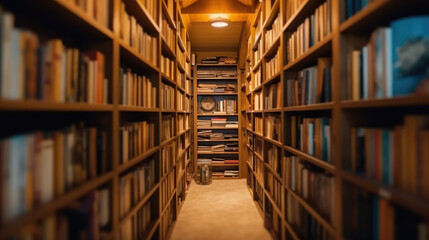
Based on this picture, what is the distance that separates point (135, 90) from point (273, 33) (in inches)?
59.5

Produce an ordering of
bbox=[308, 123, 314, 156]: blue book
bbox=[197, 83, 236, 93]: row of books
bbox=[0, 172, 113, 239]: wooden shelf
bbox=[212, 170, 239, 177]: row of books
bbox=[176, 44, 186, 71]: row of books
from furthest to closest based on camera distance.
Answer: bbox=[197, 83, 236, 93]: row of books → bbox=[212, 170, 239, 177]: row of books → bbox=[176, 44, 186, 71]: row of books → bbox=[308, 123, 314, 156]: blue book → bbox=[0, 172, 113, 239]: wooden shelf

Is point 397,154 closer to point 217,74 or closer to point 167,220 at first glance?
point 167,220

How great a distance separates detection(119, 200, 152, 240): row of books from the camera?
1.27 m

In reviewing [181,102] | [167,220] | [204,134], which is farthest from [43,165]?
[204,134]

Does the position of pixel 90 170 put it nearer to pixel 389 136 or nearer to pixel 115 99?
pixel 115 99

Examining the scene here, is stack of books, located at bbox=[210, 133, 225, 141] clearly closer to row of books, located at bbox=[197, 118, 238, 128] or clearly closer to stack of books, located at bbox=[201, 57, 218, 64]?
row of books, located at bbox=[197, 118, 238, 128]

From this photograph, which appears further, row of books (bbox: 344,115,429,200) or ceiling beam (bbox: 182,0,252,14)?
ceiling beam (bbox: 182,0,252,14)

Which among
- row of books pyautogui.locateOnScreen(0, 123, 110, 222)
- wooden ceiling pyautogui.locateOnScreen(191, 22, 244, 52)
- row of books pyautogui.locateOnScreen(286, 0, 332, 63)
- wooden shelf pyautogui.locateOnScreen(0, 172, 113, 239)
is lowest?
wooden shelf pyautogui.locateOnScreen(0, 172, 113, 239)

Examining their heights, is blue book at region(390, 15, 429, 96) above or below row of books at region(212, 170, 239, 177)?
above

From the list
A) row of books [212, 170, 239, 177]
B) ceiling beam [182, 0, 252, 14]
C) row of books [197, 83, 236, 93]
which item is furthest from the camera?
row of books [197, 83, 236, 93]

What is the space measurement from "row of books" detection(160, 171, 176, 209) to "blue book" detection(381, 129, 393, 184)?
159 centimetres

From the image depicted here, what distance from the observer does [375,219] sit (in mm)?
894

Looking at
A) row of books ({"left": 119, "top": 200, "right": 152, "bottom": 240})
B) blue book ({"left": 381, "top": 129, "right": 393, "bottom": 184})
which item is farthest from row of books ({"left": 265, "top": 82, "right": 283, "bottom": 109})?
row of books ({"left": 119, "top": 200, "right": 152, "bottom": 240})

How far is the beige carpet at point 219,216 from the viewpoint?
2.34 meters
